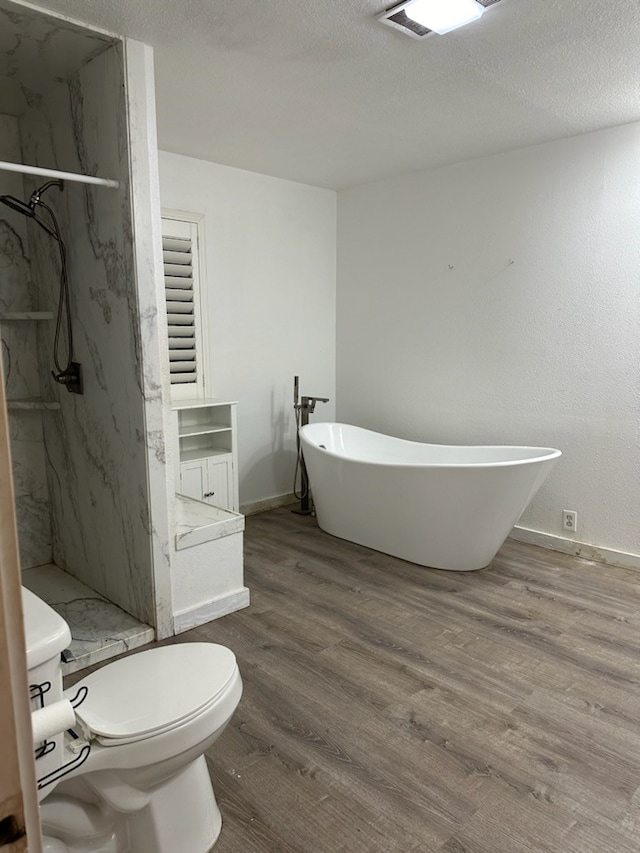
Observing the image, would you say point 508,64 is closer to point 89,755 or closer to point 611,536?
point 611,536

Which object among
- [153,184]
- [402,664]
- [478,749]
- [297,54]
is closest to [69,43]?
[153,184]

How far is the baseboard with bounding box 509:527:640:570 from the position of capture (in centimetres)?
356

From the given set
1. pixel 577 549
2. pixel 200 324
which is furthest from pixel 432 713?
pixel 200 324

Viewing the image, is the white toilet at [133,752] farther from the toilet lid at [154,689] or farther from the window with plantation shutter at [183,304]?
the window with plantation shutter at [183,304]

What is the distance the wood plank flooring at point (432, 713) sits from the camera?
171 centimetres

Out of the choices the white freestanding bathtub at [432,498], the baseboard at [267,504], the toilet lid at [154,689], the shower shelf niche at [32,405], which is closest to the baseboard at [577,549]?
the white freestanding bathtub at [432,498]

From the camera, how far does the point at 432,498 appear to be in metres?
3.40

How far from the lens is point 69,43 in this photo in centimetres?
238

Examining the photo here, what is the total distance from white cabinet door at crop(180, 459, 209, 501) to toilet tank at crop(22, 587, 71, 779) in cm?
245

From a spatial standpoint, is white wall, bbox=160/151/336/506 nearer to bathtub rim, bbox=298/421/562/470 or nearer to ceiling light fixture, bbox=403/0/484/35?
bathtub rim, bbox=298/421/562/470

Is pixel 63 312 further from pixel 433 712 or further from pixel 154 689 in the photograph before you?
pixel 433 712

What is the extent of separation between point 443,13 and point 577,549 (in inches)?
120

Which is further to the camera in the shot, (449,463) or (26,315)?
(449,463)

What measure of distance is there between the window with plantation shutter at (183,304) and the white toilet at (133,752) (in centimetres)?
259
